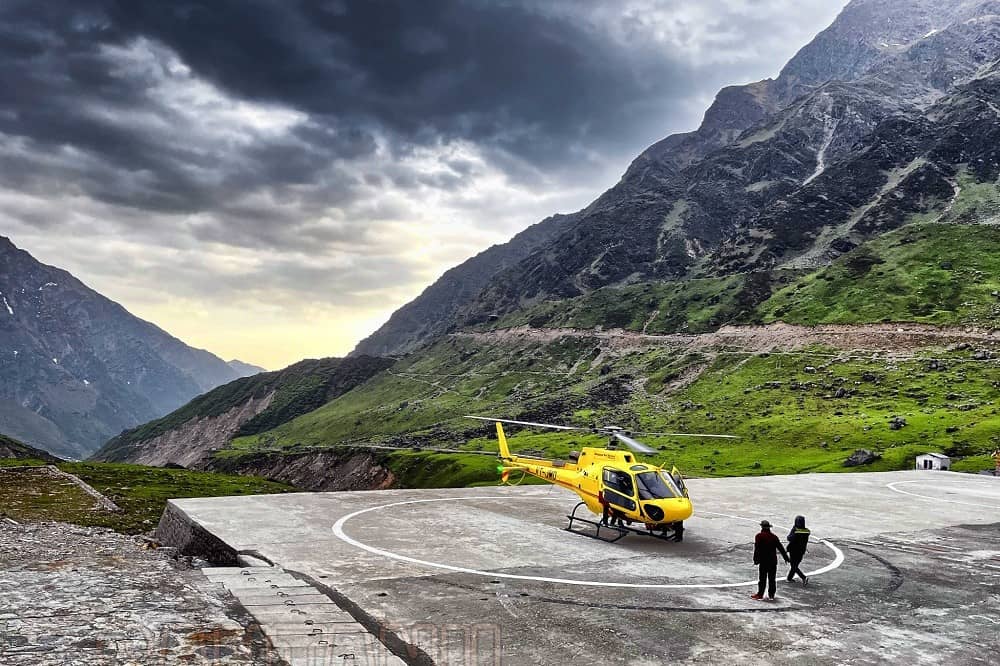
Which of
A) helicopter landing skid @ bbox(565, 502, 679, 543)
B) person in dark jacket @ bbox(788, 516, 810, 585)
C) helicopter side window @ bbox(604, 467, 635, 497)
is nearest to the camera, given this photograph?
person in dark jacket @ bbox(788, 516, 810, 585)

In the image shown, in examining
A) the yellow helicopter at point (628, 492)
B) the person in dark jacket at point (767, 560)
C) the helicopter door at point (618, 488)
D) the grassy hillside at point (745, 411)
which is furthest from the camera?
the grassy hillside at point (745, 411)

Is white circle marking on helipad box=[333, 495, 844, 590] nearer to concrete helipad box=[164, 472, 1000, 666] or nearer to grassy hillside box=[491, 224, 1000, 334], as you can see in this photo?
concrete helipad box=[164, 472, 1000, 666]

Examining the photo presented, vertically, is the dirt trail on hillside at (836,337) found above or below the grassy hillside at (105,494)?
above

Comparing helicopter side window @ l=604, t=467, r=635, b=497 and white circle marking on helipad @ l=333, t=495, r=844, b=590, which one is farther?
helicopter side window @ l=604, t=467, r=635, b=497

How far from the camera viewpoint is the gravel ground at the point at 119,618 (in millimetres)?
9734

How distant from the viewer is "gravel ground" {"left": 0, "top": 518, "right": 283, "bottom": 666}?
31.9 feet

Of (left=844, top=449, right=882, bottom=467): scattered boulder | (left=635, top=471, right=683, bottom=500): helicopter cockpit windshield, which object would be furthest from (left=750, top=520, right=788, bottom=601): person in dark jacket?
(left=844, top=449, right=882, bottom=467): scattered boulder

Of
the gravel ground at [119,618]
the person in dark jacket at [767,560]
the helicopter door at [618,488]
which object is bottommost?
the gravel ground at [119,618]

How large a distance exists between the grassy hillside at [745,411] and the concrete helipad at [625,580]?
1914 inches

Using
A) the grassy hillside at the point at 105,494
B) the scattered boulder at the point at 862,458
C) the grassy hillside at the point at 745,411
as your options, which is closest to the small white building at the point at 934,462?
the grassy hillside at the point at 745,411

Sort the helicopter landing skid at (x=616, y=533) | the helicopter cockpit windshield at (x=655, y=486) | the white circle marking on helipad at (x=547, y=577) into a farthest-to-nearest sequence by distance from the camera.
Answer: the helicopter landing skid at (x=616, y=533)
the helicopter cockpit windshield at (x=655, y=486)
the white circle marking on helipad at (x=547, y=577)

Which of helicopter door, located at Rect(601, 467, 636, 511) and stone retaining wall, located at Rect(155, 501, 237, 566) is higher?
helicopter door, located at Rect(601, 467, 636, 511)

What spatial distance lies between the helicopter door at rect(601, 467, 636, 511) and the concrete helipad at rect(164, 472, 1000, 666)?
1.37 m

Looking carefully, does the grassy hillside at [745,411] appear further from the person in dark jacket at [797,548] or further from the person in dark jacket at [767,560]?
the person in dark jacket at [767,560]
